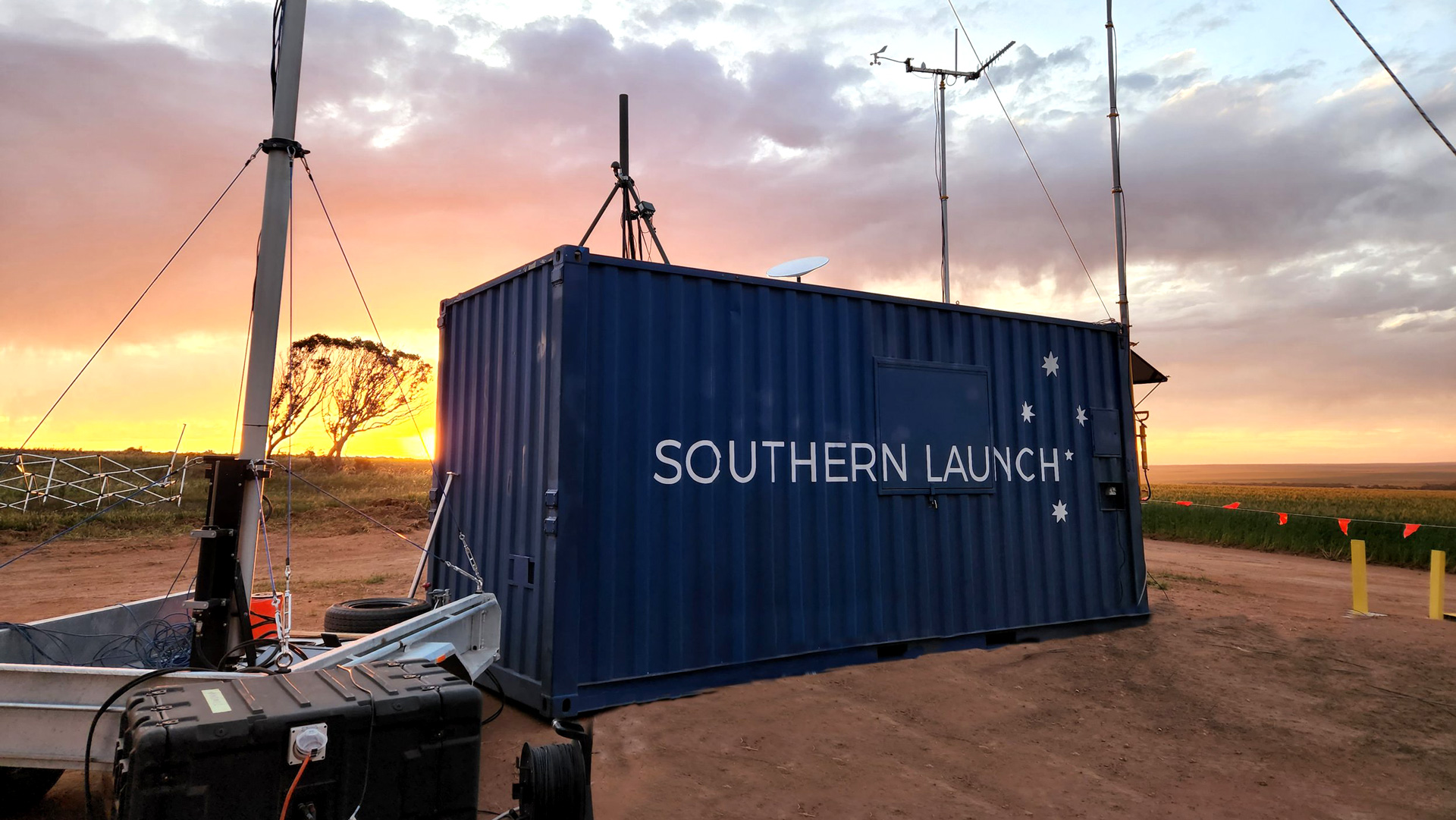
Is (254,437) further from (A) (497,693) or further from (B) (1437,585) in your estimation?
(B) (1437,585)

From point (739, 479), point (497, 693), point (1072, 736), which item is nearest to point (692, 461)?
point (739, 479)

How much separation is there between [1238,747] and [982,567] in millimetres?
2713

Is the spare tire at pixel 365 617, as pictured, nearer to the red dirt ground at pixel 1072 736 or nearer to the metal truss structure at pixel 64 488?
the red dirt ground at pixel 1072 736

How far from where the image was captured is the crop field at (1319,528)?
52.3ft

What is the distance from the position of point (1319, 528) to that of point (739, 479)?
1723cm

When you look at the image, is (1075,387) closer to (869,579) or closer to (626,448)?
(869,579)

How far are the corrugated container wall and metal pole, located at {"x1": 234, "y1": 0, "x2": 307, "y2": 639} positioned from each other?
171 cm

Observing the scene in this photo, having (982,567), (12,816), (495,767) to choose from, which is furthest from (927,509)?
(12,816)

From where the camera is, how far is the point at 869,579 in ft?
22.3

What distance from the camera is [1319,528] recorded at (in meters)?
17.3

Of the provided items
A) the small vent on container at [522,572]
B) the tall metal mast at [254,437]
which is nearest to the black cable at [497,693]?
the small vent on container at [522,572]

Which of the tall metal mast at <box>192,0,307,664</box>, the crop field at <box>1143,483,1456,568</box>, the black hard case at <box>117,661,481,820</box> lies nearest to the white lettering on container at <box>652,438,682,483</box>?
the tall metal mast at <box>192,0,307,664</box>

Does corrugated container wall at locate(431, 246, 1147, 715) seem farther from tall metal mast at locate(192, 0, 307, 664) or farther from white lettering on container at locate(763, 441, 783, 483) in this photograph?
tall metal mast at locate(192, 0, 307, 664)

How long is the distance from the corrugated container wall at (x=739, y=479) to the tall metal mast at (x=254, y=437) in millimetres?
1730
